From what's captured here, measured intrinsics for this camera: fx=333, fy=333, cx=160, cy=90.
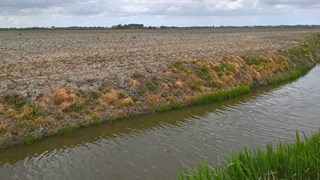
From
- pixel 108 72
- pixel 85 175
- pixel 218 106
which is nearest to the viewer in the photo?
pixel 85 175

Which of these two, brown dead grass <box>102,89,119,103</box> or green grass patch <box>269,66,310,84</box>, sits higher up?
brown dead grass <box>102,89,119,103</box>

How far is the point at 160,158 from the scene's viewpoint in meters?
13.8

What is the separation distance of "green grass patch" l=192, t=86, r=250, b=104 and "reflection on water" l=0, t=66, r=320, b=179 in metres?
0.86

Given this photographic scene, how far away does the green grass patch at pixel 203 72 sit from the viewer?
28334 millimetres

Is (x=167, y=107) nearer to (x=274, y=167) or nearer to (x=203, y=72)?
(x=203, y=72)

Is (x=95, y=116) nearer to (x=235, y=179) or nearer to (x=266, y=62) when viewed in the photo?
(x=235, y=179)

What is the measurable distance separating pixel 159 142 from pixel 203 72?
14363mm

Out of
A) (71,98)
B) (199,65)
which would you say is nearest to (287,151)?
(71,98)

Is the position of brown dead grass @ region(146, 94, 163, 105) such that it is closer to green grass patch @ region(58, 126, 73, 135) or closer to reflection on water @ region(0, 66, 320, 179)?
reflection on water @ region(0, 66, 320, 179)

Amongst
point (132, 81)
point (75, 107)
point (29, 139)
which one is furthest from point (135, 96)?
point (29, 139)

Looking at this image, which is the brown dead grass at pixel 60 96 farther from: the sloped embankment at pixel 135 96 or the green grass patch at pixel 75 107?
the green grass patch at pixel 75 107

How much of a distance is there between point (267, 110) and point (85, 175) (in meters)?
13.5

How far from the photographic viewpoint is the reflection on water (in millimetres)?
13016

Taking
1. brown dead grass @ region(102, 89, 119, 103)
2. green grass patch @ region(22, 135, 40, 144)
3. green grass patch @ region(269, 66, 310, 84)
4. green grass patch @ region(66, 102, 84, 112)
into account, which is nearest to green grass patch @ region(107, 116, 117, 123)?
brown dead grass @ region(102, 89, 119, 103)
